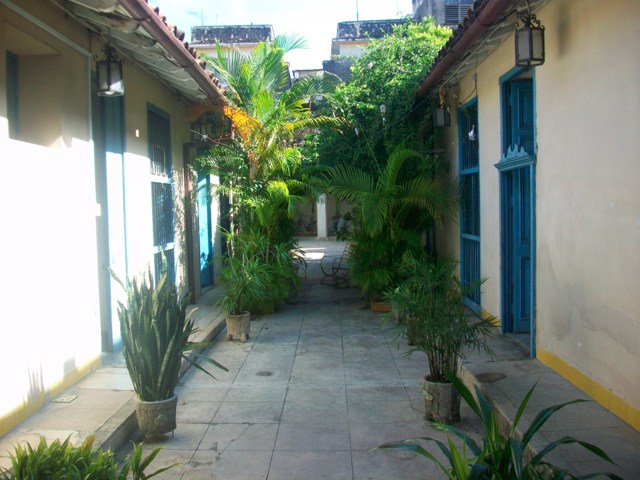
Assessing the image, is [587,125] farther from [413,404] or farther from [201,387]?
[201,387]

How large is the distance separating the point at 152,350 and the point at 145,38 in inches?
121

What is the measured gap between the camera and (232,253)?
9.17 metres

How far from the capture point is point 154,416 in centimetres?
432

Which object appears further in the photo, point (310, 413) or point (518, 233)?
point (518, 233)

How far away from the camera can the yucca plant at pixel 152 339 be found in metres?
4.29

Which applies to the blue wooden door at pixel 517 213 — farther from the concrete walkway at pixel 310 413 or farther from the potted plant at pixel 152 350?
the potted plant at pixel 152 350

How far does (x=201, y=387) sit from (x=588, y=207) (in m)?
3.88

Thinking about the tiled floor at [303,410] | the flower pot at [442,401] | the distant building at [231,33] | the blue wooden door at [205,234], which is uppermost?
the distant building at [231,33]

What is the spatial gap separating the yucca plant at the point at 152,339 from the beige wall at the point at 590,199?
290 cm

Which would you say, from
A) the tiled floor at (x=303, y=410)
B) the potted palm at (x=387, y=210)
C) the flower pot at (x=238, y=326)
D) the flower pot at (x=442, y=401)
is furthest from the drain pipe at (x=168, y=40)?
the flower pot at (x=442, y=401)

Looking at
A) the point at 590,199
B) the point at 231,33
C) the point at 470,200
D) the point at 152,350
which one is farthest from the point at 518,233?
the point at 231,33

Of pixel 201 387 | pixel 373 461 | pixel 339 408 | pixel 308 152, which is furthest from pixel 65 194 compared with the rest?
pixel 308 152

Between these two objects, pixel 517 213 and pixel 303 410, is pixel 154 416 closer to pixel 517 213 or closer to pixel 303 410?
pixel 303 410

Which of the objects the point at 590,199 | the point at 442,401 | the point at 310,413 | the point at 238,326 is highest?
the point at 590,199
